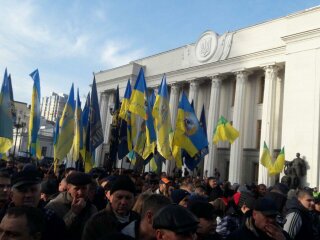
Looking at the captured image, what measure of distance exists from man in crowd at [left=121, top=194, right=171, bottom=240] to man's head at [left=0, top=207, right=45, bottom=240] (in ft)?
2.55

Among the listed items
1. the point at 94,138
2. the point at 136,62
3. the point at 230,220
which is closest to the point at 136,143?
the point at 94,138

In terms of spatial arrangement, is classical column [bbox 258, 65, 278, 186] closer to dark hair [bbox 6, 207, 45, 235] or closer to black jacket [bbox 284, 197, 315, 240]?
black jacket [bbox 284, 197, 315, 240]

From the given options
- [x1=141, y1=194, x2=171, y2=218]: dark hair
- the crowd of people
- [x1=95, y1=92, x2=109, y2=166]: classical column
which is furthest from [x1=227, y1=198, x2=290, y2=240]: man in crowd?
[x1=95, y1=92, x2=109, y2=166]: classical column

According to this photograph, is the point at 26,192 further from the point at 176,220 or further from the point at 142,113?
the point at 142,113

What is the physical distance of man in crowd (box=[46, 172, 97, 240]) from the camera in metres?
3.36

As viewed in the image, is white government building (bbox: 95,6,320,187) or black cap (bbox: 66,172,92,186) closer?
black cap (bbox: 66,172,92,186)

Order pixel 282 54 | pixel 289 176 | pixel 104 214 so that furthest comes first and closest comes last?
pixel 282 54, pixel 289 176, pixel 104 214

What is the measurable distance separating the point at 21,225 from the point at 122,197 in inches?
53.6

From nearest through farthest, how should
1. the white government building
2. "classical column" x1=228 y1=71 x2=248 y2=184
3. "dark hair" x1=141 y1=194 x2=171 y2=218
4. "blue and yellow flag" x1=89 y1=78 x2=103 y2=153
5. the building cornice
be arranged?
"dark hair" x1=141 y1=194 x2=171 y2=218
"blue and yellow flag" x1=89 y1=78 x2=103 y2=153
the white government building
the building cornice
"classical column" x1=228 y1=71 x2=248 y2=184

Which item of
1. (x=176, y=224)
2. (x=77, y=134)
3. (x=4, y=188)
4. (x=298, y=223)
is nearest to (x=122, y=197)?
(x=176, y=224)

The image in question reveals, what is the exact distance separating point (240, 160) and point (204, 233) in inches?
879

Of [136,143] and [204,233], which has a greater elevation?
[136,143]

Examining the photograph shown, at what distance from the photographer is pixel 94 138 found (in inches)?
378

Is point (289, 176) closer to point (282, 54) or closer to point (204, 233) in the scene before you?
point (282, 54)
